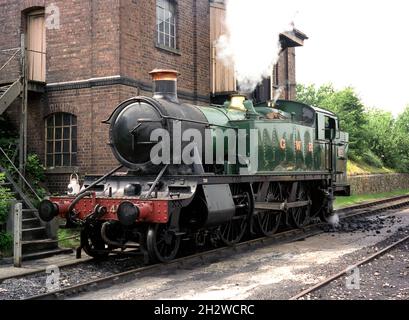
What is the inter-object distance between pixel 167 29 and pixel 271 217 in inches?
232

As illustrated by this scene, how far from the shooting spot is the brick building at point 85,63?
12062 mm

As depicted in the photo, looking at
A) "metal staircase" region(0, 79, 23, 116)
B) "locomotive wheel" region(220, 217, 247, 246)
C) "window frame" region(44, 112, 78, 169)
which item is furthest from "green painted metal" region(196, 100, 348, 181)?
"metal staircase" region(0, 79, 23, 116)

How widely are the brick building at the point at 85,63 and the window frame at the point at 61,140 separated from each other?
2cm

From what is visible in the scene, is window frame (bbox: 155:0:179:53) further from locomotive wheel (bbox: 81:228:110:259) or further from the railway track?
locomotive wheel (bbox: 81:228:110:259)

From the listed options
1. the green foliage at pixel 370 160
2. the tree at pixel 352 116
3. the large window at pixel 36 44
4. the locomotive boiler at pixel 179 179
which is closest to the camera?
the locomotive boiler at pixel 179 179

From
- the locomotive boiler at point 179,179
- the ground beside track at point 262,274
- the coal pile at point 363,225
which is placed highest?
the locomotive boiler at point 179,179

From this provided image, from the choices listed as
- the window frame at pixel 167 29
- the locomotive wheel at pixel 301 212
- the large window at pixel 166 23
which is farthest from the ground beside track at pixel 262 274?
the large window at pixel 166 23

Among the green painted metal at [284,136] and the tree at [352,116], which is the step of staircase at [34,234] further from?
the tree at [352,116]

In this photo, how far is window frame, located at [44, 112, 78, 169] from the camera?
1262cm

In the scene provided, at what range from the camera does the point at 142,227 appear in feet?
27.0

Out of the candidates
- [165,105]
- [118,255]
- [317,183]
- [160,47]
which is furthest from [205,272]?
[160,47]

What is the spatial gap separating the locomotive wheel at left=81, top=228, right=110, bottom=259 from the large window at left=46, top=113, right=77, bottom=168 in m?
4.15

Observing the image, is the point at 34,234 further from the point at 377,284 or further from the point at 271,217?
the point at 377,284

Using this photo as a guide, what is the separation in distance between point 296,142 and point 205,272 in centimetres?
492
